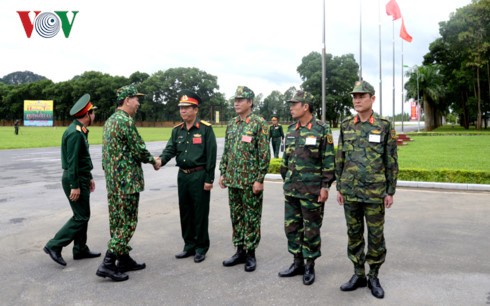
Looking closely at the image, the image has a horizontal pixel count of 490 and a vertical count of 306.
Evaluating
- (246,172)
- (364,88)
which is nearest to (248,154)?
(246,172)

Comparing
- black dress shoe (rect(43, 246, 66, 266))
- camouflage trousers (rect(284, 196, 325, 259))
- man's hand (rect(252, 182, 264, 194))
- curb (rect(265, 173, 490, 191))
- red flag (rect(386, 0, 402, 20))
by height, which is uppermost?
red flag (rect(386, 0, 402, 20))

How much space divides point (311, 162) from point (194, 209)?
1.50 meters

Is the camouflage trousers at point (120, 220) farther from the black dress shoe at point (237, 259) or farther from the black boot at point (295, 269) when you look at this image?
the black boot at point (295, 269)

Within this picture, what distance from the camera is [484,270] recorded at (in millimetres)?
4254

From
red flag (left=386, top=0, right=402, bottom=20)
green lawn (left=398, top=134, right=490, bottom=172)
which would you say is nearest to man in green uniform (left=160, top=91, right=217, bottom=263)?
green lawn (left=398, top=134, right=490, bottom=172)

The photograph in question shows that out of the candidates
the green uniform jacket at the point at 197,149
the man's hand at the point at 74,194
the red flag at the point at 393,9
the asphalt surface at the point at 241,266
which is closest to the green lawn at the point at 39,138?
the red flag at the point at 393,9

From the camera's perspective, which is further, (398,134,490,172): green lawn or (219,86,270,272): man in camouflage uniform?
(398,134,490,172): green lawn

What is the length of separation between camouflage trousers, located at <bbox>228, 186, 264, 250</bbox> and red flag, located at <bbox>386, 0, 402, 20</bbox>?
24469 millimetres

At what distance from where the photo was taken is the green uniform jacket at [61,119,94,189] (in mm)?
4328

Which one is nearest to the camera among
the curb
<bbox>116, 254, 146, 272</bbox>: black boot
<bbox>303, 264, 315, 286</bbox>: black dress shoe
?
<bbox>303, 264, 315, 286</bbox>: black dress shoe

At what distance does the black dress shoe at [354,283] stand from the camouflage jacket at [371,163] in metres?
0.74

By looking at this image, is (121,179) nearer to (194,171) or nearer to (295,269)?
(194,171)

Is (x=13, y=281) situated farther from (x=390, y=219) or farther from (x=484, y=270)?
(x=390, y=219)

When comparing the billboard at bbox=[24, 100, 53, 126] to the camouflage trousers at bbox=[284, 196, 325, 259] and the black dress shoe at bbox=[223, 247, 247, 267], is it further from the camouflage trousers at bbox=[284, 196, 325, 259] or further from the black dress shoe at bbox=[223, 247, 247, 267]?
the camouflage trousers at bbox=[284, 196, 325, 259]
